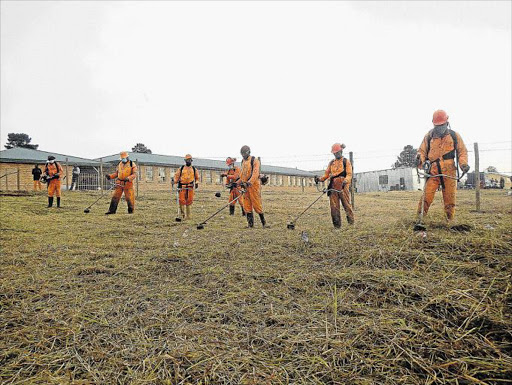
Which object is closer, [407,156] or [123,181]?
[123,181]

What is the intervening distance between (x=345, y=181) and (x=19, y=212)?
31.0 feet

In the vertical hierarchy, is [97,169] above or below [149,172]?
above

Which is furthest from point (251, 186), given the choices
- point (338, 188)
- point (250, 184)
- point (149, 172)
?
point (149, 172)

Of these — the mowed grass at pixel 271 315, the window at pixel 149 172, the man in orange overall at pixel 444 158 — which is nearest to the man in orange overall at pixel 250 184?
the mowed grass at pixel 271 315

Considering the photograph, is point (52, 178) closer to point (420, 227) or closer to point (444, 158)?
point (420, 227)

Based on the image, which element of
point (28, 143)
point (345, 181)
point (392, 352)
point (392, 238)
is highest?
point (28, 143)

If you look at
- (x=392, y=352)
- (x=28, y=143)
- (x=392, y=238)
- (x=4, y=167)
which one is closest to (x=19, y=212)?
(x=392, y=238)

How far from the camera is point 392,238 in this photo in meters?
4.07

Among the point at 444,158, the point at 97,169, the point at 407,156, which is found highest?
the point at 407,156

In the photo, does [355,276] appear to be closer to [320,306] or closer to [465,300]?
[320,306]

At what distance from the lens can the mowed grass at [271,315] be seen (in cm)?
167

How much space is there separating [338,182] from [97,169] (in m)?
27.7

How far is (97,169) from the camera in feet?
96.4

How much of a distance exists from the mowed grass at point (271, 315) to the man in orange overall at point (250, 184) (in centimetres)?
340
